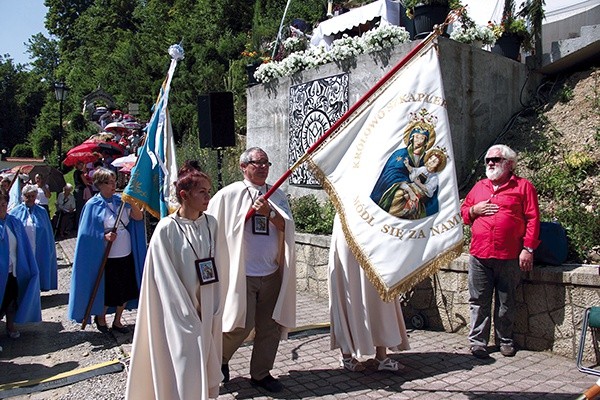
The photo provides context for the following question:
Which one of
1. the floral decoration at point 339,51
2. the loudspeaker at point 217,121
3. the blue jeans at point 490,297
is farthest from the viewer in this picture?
the floral decoration at point 339,51

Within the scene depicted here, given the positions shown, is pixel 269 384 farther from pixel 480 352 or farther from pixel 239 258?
pixel 480 352

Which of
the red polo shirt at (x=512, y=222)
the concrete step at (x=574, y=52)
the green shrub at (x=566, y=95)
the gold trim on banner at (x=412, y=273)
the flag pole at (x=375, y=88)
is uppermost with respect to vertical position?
the concrete step at (x=574, y=52)

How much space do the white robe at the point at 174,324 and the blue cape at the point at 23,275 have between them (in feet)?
11.4

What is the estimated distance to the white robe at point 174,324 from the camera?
11.3ft

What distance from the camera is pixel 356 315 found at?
4.81m

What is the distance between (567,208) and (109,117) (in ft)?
78.3

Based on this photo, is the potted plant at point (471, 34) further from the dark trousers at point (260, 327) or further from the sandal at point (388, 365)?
the dark trousers at point (260, 327)

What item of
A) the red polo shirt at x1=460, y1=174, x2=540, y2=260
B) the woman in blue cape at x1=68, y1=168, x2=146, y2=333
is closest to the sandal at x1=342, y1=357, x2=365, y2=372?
the red polo shirt at x1=460, y1=174, x2=540, y2=260

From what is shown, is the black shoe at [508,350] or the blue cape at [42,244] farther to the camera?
the blue cape at [42,244]

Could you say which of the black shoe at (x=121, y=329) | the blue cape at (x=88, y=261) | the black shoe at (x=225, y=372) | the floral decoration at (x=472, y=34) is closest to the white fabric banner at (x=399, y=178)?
the black shoe at (x=225, y=372)

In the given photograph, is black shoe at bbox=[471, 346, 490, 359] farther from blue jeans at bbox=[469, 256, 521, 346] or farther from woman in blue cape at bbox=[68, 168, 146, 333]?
woman in blue cape at bbox=[68, 168, 146, 333]

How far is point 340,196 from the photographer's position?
417 cm

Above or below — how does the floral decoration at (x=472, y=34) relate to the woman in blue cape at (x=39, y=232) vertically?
above

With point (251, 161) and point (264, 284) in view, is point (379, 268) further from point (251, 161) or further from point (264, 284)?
point (251, 161)
